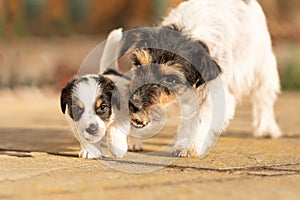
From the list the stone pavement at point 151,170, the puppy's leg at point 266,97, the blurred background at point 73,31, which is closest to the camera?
the stone pavement at point 151,170

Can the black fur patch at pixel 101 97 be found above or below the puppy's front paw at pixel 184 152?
above

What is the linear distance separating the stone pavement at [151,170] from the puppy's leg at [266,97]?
140 mm

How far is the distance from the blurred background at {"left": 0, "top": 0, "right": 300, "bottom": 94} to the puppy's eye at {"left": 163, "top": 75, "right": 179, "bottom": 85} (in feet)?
29.3

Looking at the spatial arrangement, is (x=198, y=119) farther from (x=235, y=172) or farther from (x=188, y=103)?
(x=235, y=172)

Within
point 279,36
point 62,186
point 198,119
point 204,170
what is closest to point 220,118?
point 198,119

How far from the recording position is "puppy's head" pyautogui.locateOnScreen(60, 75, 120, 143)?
4.51 meters

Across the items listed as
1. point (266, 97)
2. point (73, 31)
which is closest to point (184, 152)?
point (266, 97)

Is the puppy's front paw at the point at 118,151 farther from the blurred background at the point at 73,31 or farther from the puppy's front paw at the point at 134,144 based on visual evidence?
the blurred background at the point at 73,31

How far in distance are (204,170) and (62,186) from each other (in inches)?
40.1

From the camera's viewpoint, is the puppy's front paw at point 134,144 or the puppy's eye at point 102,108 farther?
the puppy's front paw at point 134,144

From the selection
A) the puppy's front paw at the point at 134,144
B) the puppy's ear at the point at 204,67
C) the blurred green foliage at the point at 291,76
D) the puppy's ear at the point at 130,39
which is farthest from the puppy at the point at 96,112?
the blurred green foliage at the point at 291,76

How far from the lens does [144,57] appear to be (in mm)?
4496

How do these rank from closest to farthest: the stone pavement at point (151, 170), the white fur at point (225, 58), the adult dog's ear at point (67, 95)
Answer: the stone pavement at point (151, 170) < the adult dog's ear at point (67, 95) < the white fur at point (225, 58)

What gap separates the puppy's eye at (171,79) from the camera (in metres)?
4.45
